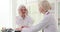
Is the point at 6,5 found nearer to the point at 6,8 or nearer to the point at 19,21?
the point at 6,8

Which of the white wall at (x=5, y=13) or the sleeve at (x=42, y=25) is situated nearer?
the sleeve at (x=42, y=25)

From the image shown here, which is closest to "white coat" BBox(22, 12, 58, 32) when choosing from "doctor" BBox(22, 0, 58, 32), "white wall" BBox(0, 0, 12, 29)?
"doctor" BBox(22, 0, 58, 32)

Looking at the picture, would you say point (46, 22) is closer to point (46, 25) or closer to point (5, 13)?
point (46, 25)

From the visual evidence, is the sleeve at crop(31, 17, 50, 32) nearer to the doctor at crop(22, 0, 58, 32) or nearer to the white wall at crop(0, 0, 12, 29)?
the doctor at crop(22, 0, 58, 32)

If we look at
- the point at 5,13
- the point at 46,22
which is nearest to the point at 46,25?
the point at 46,22

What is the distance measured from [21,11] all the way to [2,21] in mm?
764

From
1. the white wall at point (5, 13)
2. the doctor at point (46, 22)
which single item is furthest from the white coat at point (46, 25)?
the white wall at point (5, 13)

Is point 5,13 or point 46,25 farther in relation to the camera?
point 5,13

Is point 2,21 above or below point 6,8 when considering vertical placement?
below

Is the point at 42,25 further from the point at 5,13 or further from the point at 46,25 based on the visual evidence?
the point at 5,13

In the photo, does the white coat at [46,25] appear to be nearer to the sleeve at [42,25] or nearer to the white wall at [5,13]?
the sleeve at [42,25]

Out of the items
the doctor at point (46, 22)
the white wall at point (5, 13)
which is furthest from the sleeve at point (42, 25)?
the white wall at point (5, 13)

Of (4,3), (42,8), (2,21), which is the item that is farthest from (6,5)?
(42,8)

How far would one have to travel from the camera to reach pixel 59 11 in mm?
1553
